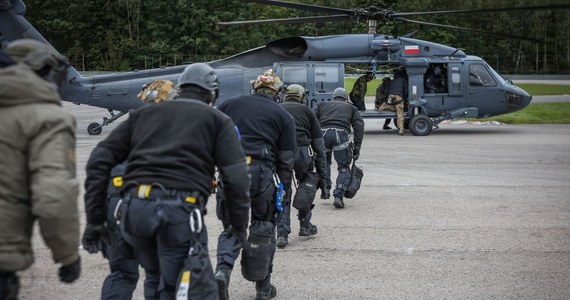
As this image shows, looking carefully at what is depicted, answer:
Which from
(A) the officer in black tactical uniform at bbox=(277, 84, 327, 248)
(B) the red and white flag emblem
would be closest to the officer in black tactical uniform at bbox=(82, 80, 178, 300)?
(A) the officer in black tactical uniform at bbox=(277, 84, 327, 248)

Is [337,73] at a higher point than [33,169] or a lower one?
lower

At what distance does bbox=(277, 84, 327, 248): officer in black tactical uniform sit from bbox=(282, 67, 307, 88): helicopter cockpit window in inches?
486

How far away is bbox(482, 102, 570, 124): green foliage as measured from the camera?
26.2 meters

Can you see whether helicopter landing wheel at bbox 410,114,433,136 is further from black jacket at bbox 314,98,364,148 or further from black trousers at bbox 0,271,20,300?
black trousers at bbox 0,271,20,300

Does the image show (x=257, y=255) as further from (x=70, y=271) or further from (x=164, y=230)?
(x=70, y=271)

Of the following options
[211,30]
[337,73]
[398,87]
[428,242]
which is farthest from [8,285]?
[211,30]

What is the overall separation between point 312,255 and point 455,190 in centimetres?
488

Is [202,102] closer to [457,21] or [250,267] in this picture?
[250,267]

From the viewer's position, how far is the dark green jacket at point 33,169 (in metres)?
3.43

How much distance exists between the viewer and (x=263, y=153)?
20.9ft

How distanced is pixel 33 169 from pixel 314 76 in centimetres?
1764

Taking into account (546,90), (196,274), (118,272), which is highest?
(196,274)

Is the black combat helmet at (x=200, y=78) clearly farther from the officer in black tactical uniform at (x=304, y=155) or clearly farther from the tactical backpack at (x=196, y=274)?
the officer in black tactical uniform at (x=304, y=155)

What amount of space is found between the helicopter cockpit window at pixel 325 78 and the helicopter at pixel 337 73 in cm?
3
